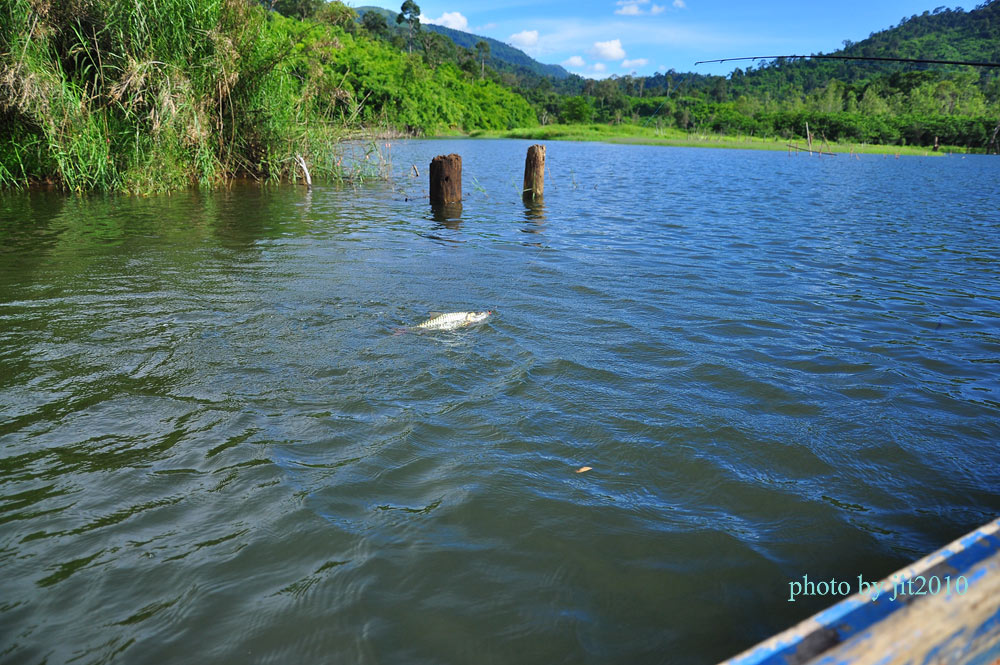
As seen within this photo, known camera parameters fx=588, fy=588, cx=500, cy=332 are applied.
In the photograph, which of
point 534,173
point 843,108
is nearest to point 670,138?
point 843,108

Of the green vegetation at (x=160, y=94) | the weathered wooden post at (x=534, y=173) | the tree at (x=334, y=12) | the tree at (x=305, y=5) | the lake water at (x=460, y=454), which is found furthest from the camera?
the tree at (x=305, y=5)

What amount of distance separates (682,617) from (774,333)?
13.0ft

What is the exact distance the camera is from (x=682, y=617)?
2240 mm

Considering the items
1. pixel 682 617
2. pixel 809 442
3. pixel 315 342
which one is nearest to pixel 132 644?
pixel 682 617

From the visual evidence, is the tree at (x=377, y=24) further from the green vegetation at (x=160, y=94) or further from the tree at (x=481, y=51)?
the green vegetation at (x=160, y=94)

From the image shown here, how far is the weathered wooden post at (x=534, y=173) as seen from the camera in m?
14.8

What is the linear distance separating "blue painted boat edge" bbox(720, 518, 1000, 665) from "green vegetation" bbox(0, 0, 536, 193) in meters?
12.9

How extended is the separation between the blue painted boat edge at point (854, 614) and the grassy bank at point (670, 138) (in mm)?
74353

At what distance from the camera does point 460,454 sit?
131 inches

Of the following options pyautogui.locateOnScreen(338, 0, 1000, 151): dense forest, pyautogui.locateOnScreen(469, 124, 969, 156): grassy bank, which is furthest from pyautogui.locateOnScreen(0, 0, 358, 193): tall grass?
pyautogui.locateOnScreen(469, 124, 969, 156): grassy bank

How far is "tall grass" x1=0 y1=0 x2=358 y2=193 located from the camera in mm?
10383

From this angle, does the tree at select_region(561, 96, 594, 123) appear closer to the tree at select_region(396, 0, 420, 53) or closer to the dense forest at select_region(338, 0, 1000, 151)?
the dense forest at select_region(338, 0, 1000, 151)

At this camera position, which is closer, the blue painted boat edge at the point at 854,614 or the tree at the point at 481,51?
the blue painted boat edge at the point at 854,614

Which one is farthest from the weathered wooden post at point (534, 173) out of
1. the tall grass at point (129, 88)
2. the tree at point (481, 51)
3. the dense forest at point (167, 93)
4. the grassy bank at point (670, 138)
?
the tree at point (481, 51)
